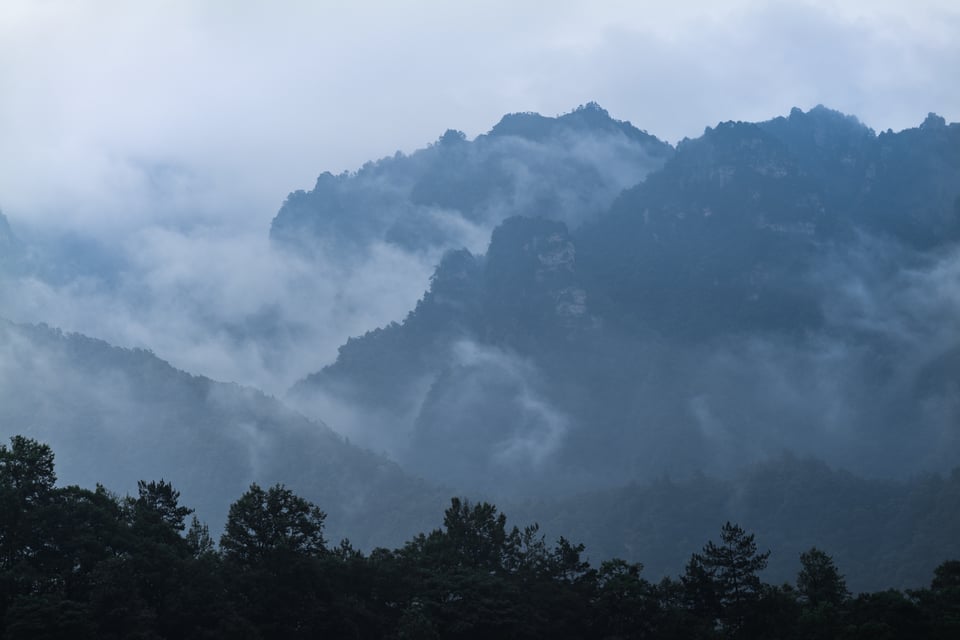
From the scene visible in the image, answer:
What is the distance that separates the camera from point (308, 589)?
6800 centimetres

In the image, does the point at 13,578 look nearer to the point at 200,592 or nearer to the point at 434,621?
the point at 200,592

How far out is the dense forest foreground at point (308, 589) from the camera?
61.8m

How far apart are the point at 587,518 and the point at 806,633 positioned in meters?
117

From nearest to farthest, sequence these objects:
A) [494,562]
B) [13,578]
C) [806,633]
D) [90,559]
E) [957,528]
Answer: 1. [13,578]
2. [90,559]
3. [806,633]
4. [494,562]
5. [957,528]

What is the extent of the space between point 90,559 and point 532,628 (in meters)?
26.2

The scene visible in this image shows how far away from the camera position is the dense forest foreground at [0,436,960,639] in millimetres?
61750

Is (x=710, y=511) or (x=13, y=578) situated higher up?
(x=710, y=511)

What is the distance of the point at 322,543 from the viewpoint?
242ft

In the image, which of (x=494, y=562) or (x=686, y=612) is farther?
(x=494, y=562)

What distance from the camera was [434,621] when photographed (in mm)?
68188

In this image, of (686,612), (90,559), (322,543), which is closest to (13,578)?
(90,559)

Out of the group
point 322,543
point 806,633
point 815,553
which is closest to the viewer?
point 806,633

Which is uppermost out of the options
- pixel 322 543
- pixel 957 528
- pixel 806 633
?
pixel 957 528

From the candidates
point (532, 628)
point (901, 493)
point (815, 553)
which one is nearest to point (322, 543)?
point (532, 628)
